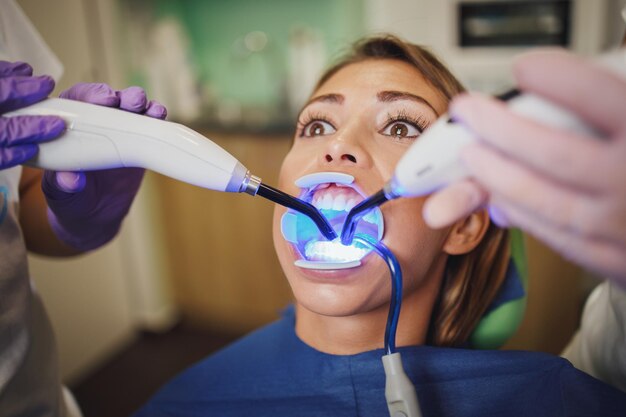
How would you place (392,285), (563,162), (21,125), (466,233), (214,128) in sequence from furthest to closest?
(214,128) → (466,233) → (392,285) → (21,125) → (563,162)

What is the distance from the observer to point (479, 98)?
0.54m

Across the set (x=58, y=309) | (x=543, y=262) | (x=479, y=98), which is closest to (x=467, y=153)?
(x=479, y=98)

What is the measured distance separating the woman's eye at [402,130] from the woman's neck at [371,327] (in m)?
0.30

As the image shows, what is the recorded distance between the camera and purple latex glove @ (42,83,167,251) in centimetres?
83

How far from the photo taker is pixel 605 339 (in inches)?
37.7

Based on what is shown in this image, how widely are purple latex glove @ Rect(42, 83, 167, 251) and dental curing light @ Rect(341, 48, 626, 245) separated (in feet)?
1.45

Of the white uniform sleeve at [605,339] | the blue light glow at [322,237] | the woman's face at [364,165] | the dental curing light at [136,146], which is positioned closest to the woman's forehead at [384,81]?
the woman's face at [364,165]

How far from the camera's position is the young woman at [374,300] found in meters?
0.91

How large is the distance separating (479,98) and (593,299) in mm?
758

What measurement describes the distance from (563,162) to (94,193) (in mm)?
852

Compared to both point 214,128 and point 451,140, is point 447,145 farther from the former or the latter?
point 214,128

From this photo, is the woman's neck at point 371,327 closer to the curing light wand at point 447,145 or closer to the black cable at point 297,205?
the black cable at point 297,205

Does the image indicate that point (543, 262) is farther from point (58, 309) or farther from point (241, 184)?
point (58, 309)

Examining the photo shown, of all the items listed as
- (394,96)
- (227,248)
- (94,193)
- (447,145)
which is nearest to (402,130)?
(394,96)
